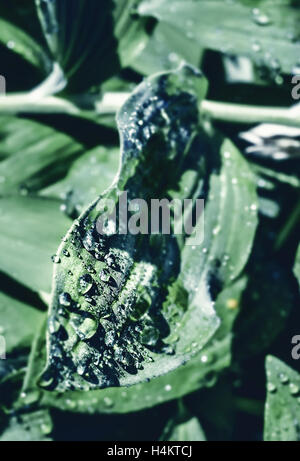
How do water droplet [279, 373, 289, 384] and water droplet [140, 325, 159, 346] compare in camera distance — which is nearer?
water droplet [140, 325, 159, 346]

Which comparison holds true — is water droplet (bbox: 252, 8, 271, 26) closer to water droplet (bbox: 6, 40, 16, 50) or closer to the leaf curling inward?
the leaf curling inward

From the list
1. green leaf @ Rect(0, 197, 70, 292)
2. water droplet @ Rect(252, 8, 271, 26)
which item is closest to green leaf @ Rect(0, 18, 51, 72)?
green leaf @ Rect(0, 197, 70, 292)

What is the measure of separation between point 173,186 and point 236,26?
1.00 feet

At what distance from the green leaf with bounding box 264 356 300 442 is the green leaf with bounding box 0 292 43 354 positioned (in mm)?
388

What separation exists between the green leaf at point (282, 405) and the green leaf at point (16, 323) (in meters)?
0.39

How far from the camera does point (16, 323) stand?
79cm

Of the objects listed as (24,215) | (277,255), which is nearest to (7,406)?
(24,215)

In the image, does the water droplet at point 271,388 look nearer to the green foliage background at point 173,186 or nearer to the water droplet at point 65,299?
the green foliage background at point 173,186

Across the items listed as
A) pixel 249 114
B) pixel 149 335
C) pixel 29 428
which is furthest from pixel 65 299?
pixel 249 114

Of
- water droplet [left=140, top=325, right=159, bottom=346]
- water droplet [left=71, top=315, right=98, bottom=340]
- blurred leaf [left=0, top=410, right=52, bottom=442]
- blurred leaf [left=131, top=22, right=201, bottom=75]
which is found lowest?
blurred leaf [left=0, top=410, right=52, bottom=442]

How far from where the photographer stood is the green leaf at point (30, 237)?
755 millimetres

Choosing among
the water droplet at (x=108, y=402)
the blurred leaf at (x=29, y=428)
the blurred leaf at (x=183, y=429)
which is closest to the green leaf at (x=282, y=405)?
the blurred leaf at (x=183, y=429)

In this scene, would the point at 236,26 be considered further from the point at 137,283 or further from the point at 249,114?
the point at 137,283

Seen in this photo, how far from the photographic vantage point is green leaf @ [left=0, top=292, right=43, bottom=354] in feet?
2.59
